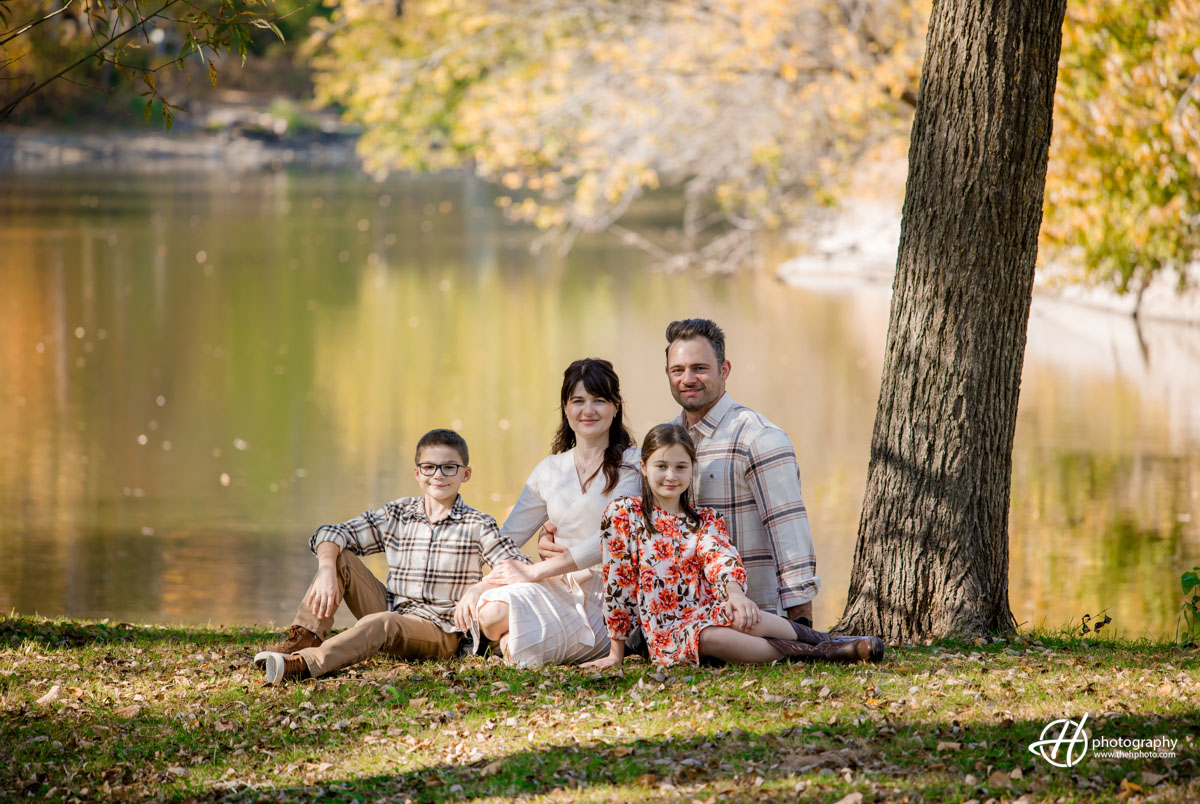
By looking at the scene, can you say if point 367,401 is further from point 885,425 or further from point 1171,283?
point 1171,283

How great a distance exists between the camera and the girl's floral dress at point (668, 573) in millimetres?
4891

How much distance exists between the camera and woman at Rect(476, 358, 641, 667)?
504 centimetres

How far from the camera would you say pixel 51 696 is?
4742 mm

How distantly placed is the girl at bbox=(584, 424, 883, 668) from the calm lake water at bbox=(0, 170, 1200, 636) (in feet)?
11.1

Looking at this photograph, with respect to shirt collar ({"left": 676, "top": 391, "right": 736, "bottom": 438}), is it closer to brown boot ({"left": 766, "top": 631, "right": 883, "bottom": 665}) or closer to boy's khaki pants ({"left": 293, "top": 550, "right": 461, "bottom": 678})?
brown boot ({"left": 766, "top": 631, "right": 883, "bottom": 665})

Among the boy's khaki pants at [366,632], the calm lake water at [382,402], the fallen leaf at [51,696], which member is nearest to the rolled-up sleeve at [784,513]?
the boy's khaki pants at [366,632]

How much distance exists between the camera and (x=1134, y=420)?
1368 centimetres

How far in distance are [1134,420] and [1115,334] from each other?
215 inches

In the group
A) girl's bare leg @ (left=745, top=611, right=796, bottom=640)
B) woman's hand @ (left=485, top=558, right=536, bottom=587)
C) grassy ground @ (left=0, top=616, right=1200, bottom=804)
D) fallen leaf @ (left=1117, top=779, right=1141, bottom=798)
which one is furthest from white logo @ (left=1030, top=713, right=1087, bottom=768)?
woman's hand @ (left=485, top=558, right=536, bottom=587)

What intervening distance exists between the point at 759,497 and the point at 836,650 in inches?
26.5

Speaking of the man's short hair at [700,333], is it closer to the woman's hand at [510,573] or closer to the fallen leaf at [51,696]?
the woman's hand at [510,573]

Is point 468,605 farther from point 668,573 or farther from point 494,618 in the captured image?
point 668,573

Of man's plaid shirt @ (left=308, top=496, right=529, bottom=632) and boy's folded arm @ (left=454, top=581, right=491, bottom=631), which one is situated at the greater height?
man's plaid shirt @ (left=308, top=496, right=529, bottom=632)

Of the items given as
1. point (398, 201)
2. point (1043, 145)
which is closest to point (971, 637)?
point (1043, 145)
